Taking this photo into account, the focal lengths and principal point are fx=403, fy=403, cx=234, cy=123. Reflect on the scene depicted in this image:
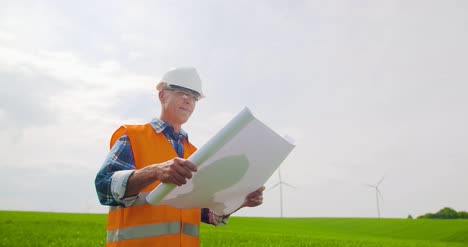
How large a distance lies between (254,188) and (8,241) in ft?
35.4

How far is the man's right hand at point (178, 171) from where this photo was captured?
6.75ft

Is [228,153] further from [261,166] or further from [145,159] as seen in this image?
[145,159]

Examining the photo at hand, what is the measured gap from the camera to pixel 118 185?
7.75 feet

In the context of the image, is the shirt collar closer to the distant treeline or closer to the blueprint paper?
the blueprint paper

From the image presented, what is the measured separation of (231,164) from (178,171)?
0.32m

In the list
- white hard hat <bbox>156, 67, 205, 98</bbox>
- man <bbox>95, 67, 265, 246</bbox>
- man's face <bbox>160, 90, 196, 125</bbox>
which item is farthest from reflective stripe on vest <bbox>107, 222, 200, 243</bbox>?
white hard hat <bbox>156, 67, 205, 98</bbox>

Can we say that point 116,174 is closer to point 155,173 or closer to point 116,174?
point 116,174

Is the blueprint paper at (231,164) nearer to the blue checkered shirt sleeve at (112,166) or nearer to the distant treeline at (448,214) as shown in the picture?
the blue checkered shirt sleeve at (112,166)

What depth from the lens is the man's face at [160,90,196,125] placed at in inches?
119

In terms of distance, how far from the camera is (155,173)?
2.20 metres

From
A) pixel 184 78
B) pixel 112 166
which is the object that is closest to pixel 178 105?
pixel 184 78

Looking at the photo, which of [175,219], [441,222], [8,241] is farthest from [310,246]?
[441,222]

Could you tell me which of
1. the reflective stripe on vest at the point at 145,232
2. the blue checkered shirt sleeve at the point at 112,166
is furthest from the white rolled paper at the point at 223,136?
the reflective stripe on vest at the point at 145,232

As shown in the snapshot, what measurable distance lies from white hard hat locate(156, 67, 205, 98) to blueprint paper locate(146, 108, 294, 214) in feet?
2.94
